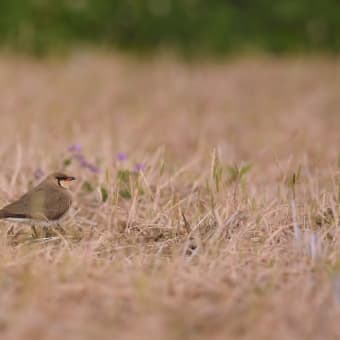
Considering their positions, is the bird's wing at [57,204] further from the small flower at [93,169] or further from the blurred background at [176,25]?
the blurred background at [176,25]

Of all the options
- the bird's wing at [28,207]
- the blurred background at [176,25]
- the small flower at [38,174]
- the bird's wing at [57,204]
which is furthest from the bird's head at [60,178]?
the blurred background at [176,25]

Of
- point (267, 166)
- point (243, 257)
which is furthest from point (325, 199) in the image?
point (267, 166)

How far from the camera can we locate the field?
10.3 feet

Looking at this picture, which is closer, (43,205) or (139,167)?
(43,205)

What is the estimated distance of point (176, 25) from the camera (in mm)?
13477

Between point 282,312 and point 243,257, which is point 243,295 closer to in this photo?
point 282,312

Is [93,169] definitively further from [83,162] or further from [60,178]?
[60,178]

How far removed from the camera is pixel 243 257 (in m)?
3.93

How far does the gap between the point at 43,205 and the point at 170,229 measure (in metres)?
0.62

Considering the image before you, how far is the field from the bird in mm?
100

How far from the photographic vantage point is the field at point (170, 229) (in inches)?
124

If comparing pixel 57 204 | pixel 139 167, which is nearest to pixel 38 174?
pixel 139 167

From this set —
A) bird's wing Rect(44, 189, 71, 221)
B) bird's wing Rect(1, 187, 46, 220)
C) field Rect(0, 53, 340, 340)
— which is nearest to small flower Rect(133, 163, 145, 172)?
field Rect(0, 53, 340, 340)

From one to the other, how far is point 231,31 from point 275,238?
31.3 feet
